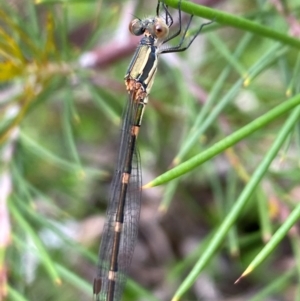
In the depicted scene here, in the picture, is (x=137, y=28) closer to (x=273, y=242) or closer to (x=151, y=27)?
(x=151, y=27)

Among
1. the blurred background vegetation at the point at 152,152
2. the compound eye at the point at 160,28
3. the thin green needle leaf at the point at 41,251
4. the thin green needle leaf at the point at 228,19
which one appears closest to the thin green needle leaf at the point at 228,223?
the blurred background vegetation at the point at 152,152

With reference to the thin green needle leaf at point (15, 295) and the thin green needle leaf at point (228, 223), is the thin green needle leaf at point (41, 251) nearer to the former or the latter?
the thin green needle leaf at point (15, 295)

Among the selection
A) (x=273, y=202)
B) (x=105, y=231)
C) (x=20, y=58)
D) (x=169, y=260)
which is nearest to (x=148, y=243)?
(x=169, y=260)

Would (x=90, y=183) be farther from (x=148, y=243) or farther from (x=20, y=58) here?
(x=20, y=58)

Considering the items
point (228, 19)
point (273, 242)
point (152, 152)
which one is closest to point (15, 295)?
point (273, 242)

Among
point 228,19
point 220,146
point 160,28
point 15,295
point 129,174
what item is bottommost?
point 15,295

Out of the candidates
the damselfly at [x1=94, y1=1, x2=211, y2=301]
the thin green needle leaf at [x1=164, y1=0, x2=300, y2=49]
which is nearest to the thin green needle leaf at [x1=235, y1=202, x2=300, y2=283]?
the thin green needle leaf at [x1=164, y1=0, x2=300, y2=49]
